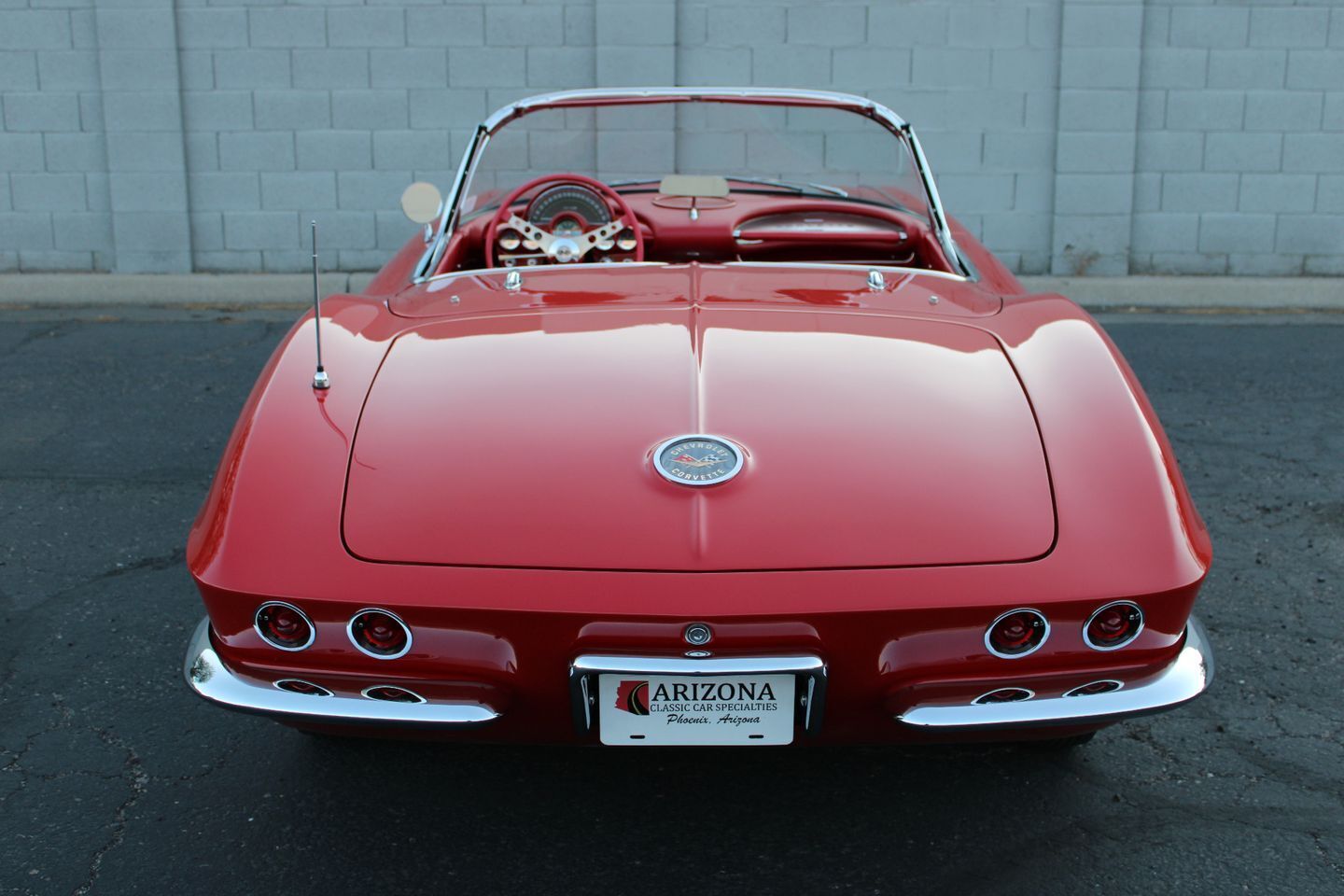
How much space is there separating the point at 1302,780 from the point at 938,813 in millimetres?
775

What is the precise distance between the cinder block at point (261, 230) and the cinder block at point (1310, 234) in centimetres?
600

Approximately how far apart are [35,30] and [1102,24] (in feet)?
20.7

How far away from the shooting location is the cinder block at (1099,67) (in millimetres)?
7754

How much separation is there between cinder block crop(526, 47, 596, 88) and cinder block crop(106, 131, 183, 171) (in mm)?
2181

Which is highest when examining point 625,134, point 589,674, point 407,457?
point 625,134

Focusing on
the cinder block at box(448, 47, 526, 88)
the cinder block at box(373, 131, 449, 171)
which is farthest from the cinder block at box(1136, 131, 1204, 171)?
the cinder block at box(373, 131, 449, 171)

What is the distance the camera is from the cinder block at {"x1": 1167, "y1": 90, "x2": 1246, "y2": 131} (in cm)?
784

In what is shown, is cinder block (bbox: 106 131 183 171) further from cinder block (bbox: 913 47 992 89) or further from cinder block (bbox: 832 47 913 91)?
cinder block (bbox: 913 47 992 89)

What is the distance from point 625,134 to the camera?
390 centimetres

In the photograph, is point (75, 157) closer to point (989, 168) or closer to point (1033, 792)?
point (989, 168)

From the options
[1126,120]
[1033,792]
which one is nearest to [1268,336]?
[1126,120]

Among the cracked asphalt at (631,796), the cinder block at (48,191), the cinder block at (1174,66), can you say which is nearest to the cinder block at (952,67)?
the cinder block at (1174,66)

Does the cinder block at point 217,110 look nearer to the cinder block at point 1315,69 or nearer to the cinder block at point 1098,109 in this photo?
the cinder block at point 1098,109

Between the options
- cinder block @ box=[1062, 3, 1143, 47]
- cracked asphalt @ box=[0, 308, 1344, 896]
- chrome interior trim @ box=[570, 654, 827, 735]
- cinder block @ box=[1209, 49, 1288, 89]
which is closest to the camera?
chrome interior trim @ box=[570, 654, 827, 735]
